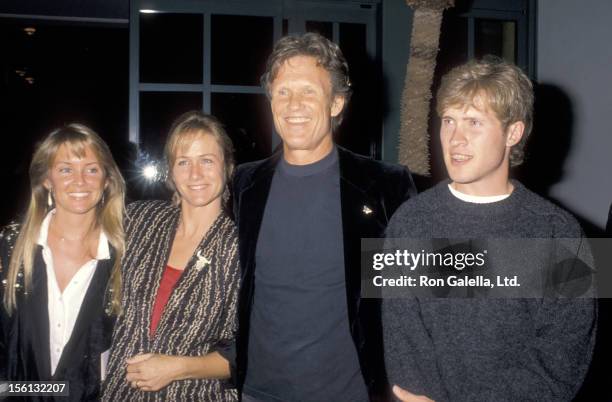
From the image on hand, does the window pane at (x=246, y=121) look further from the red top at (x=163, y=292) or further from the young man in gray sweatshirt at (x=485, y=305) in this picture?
the young man in gray sweatshirt at (x=485, y=305)

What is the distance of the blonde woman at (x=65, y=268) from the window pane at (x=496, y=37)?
3.93m

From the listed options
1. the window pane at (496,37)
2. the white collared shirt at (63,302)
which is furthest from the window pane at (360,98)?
the white collared shirt at (63,302)

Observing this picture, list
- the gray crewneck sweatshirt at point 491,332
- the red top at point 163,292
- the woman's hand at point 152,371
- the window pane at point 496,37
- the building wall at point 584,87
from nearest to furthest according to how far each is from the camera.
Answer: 1. the gray crewneck sweatshirt at point 491,332
2. the woman's hand at point 152,371
3. the red top at point 163,292
4. the building wall at point 584,87
5. the window pane at point 496,37

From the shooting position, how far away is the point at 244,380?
6.58ft

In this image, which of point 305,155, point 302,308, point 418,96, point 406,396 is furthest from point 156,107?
point 406,396

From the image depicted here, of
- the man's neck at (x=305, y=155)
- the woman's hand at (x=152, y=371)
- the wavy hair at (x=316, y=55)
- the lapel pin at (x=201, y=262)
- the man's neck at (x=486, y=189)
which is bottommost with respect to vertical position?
the woman's hand at (x=152, y=371)

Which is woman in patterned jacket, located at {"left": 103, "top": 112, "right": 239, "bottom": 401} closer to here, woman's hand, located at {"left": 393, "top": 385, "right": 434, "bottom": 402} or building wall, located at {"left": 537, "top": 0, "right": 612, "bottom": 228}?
woman's hand, located at {"left": 393, "top": 385, "right": 434, "bottom": 402}

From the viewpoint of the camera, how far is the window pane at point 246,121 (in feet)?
15.1

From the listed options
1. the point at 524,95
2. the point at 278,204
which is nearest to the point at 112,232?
the point at 278,204

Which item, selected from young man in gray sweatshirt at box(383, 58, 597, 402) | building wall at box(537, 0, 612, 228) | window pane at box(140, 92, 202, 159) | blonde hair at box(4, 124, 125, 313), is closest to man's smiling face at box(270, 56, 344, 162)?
young man in gray sweatshirt at box(383, 58, 597, 402)

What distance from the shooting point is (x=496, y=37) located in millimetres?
5086

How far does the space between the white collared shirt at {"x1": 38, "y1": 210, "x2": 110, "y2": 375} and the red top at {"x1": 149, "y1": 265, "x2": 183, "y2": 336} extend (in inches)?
11.8

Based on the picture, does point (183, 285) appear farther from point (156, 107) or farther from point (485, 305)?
point (156, 107)

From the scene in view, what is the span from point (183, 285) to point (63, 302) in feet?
1.65
